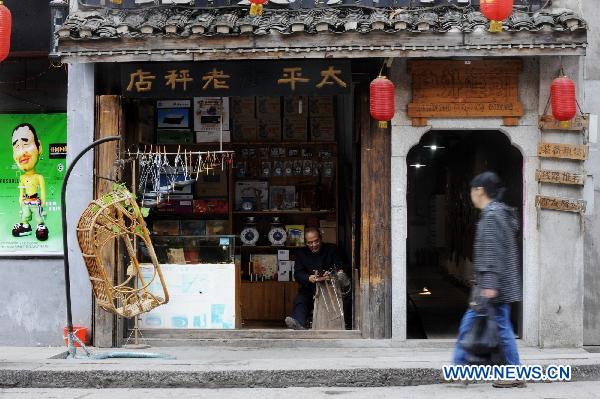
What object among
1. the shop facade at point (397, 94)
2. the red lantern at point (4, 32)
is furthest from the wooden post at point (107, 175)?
the red lantern at point (4, 32)

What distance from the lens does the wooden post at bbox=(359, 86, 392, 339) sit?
38.9 feet

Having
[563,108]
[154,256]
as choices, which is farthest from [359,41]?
[154,256]

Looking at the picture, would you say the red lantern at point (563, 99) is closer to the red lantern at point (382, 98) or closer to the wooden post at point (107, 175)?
the red lantern at point (382, 98)

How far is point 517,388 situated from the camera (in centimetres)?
880

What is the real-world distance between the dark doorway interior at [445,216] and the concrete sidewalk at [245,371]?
2254 mm

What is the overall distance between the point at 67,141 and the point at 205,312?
3.12 meters

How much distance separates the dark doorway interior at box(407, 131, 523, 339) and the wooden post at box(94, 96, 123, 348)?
14.5 feet

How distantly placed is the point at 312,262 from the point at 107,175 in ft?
11.0

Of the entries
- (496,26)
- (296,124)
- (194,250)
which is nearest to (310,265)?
(194,250)

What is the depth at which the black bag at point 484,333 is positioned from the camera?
8156 mm

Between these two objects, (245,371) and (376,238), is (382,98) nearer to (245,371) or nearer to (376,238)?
(376,238)

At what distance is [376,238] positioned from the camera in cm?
1185

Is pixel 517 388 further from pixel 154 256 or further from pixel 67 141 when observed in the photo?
pixel 67 141

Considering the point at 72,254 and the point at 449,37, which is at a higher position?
the point at 449,37
